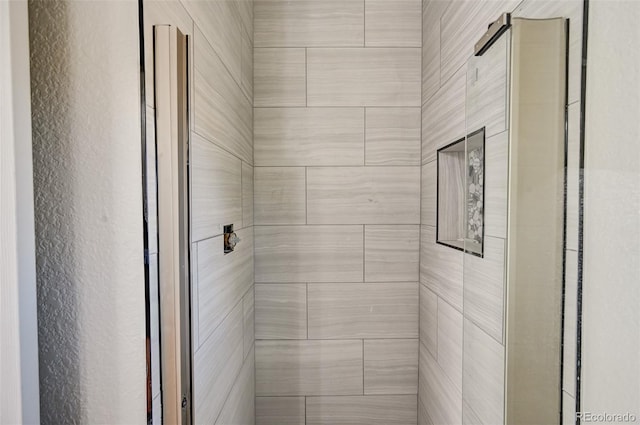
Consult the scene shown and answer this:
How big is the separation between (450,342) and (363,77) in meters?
1.15

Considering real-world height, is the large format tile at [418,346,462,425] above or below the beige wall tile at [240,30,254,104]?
below

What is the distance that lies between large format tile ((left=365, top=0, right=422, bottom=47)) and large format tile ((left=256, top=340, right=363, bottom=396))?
1387mm

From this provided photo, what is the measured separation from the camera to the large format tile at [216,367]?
761 millimetres

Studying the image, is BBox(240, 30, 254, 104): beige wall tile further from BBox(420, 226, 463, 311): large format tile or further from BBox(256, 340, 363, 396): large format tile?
BBox(256, 340, 363, 396): large format tile

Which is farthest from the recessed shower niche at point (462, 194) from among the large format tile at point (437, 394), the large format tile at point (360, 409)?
the large format tile at point (360, 409)

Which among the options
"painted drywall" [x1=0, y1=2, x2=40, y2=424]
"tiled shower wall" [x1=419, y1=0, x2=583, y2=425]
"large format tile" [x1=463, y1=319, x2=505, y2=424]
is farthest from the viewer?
"large format tile" [x1=463, y1=319, x2=505, y2=424]

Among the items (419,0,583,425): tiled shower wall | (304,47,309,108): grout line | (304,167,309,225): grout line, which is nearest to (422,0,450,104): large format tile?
(419,0,583,425): tiled shower wall

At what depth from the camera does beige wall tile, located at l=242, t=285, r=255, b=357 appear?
1.32m

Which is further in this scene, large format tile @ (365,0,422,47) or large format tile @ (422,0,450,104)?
large format tile @ (365,0,422,47)

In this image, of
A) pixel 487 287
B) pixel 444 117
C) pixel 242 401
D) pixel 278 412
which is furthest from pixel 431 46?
pixel 278 412

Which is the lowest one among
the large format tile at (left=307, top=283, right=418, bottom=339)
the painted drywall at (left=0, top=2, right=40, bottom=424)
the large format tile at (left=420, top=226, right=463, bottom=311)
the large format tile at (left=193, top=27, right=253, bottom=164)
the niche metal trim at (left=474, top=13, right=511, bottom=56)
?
the large format tile at (left=307, top=283, right=418, bottom=339)

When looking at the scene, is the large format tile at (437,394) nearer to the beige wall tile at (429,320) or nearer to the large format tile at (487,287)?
the beige wall tile at (429,320)

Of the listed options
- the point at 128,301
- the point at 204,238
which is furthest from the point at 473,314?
the point at 128,301

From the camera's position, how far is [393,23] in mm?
1481
